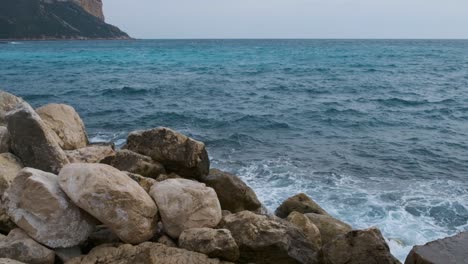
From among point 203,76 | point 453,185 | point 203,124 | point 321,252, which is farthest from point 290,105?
point 321,252

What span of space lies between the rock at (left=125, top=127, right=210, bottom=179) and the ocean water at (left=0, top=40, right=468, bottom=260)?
320cm

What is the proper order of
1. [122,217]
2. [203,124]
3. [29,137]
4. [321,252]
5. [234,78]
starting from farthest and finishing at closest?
[234,78] → [203,124] → [29,137] → [321,252] → [122,217]

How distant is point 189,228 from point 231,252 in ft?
2.18

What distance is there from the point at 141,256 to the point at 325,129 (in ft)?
48.5

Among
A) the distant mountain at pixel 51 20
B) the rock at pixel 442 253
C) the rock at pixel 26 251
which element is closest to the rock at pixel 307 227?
the rock at pixel 442 253

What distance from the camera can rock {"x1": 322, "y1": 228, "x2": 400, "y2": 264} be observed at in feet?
20.0

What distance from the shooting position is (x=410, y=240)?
30.7 feet

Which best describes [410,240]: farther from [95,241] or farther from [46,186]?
[46,186]

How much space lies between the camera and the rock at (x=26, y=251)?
5438mm

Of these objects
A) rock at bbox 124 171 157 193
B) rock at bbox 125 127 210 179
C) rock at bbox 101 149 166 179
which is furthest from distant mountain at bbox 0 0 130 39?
rock at bbox 124 171 157 193

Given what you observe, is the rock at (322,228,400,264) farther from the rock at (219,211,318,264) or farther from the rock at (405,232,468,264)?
the rock at (405,232,468,264)

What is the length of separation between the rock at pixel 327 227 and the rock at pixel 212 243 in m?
2.44

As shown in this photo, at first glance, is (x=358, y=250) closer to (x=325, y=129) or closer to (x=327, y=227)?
(x=327, y=227)

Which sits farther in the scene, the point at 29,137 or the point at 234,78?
the point at 234,78
